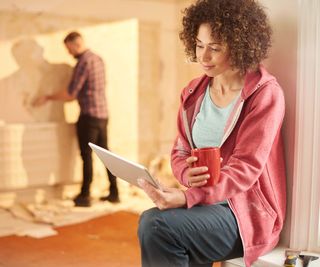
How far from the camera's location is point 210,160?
1.31 metres

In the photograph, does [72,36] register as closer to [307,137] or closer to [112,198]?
[112,198]

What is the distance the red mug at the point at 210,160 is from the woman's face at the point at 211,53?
302 mm

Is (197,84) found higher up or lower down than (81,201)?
higher up

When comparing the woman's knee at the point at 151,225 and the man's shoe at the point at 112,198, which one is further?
the man's shoe at the point at 112,198

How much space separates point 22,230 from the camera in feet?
11.4

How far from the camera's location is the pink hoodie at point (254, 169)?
1.36 metres

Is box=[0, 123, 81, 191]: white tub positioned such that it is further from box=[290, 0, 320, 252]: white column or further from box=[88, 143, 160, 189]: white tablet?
box=[290, 0, 320, 252]: white column

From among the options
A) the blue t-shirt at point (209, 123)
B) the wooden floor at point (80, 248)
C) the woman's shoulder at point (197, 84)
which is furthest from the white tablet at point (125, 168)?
the wooden floor at point (80, 248)

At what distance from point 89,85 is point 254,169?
306 centimetres

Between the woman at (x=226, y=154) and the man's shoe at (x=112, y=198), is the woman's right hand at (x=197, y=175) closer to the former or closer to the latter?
the woman at (x=226, y=154)

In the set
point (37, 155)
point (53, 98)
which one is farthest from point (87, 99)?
point (37, 155)

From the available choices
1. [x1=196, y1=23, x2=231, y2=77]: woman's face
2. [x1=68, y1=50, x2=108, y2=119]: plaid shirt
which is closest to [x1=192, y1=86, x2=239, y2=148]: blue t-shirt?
[x1=196, y1=23, x2=231, y2=77]: woman's face

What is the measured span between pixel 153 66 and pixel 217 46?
367 cm

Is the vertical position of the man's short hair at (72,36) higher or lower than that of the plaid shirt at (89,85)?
higher
